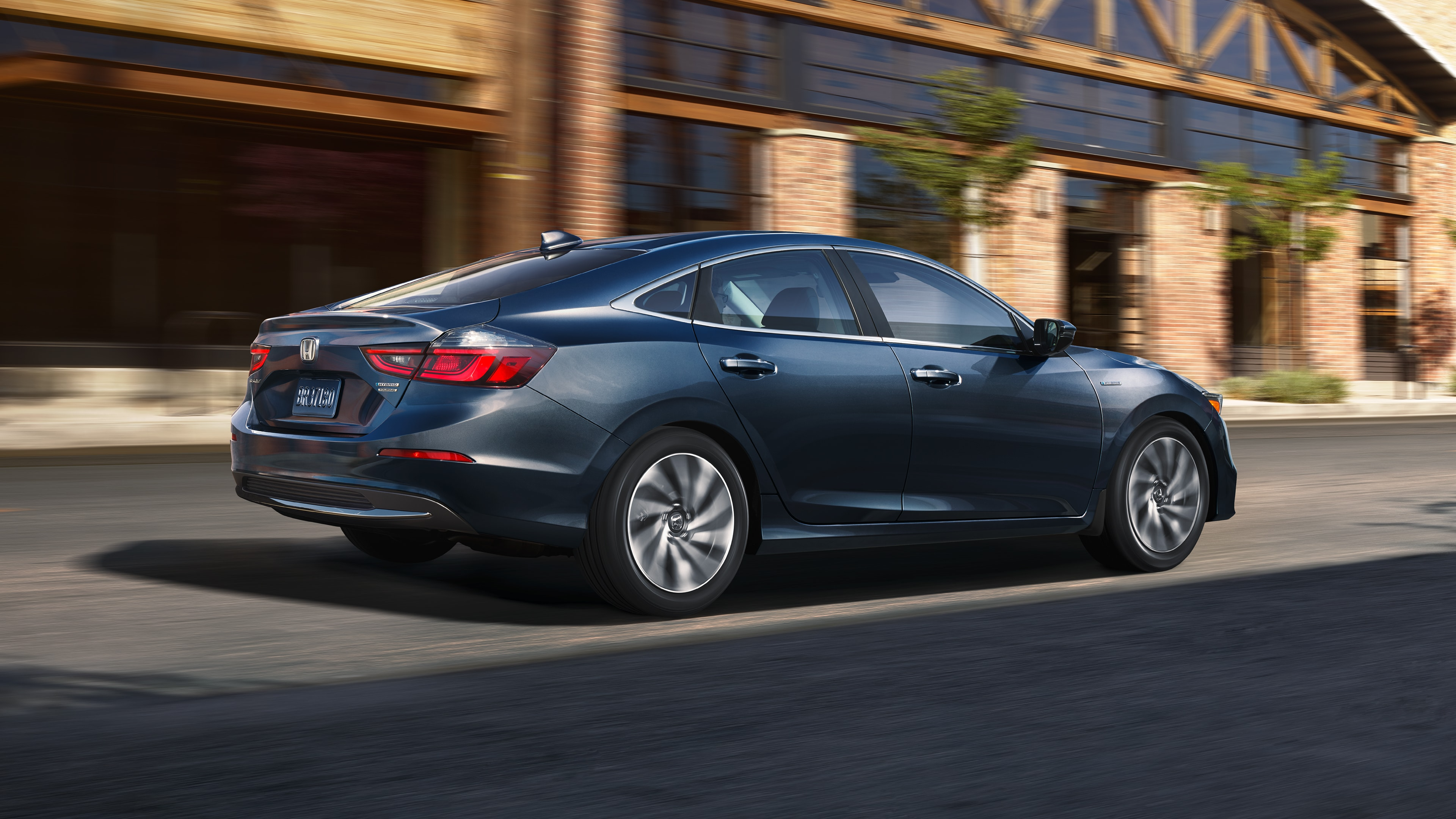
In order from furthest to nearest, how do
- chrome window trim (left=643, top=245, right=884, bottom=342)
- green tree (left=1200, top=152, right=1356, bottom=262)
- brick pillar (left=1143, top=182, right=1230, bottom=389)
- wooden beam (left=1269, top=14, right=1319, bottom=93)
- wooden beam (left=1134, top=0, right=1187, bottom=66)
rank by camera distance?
wooden beam (left=1269, top=14, right=1319, bottom=93)
brick pillar (left=1143, top=182, right=1230, bottom=389)
wooden beam (left=1134, top=0, right=1187, bottom=66)
green tree (left=1200, top=152, right=1356, bottom=262)
chrome window trim (left=643, top=245, right=884, bottom=342)

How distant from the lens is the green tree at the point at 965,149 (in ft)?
72.6

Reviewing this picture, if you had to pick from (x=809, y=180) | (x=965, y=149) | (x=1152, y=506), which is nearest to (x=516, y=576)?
(x=1152, y=506)

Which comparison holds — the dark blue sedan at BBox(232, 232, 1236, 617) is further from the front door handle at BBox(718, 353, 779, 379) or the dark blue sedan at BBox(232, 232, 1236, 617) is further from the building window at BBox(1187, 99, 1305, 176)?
the building window at BBox(1187, 99, 1305, 176)

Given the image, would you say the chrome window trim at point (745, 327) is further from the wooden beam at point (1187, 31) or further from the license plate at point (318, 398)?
the wooden beam at point (1187, 31)

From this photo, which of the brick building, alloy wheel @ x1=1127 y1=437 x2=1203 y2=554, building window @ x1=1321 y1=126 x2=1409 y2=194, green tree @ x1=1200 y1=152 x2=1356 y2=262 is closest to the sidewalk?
green tree @ x1=1200 y1=152 x2=1356 y2=262

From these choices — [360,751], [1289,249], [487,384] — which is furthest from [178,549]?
[1289,249]

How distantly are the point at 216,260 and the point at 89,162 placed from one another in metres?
1.94

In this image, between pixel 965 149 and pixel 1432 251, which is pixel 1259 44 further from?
pixel 965 149

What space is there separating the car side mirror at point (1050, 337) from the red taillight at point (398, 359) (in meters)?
2.84

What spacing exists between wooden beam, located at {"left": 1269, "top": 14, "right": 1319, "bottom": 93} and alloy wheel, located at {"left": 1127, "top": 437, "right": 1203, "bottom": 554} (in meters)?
29.1

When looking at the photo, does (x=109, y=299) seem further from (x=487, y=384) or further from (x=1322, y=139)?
(x=1322, y=139)

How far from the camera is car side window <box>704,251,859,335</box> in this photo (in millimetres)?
5930

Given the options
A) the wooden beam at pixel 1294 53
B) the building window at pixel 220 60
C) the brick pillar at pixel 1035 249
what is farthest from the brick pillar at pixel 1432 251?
the building window at pixel 220 60

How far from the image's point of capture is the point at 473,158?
20.4 meters
